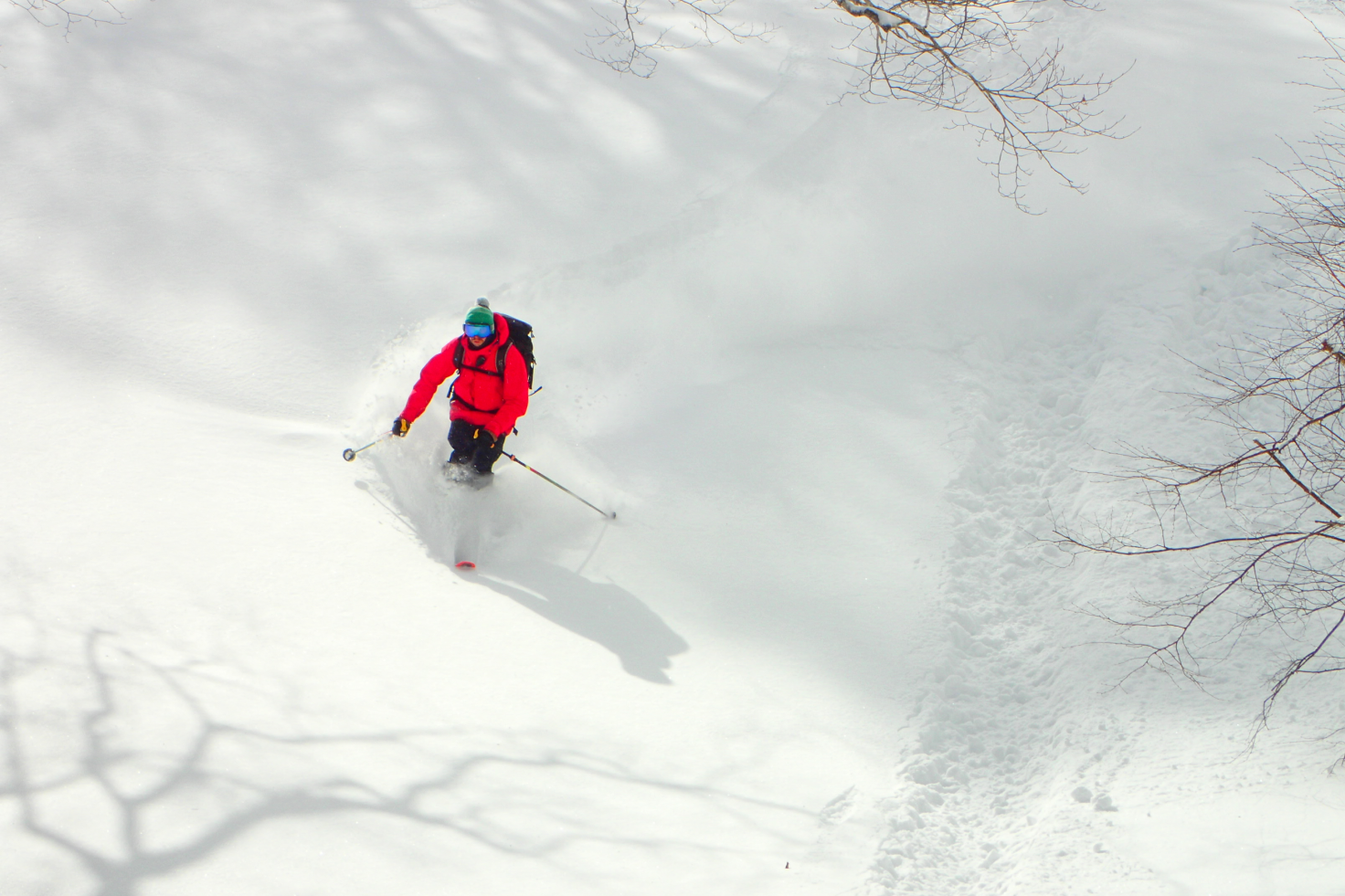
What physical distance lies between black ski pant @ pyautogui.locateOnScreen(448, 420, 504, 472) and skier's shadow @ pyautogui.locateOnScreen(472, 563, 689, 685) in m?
0.86

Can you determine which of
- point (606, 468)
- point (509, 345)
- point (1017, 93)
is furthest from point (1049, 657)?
point (1017, 93)

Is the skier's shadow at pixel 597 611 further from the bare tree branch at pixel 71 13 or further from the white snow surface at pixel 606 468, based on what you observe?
the bare tree branch at pixel 71 13

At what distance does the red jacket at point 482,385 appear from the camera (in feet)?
20.1

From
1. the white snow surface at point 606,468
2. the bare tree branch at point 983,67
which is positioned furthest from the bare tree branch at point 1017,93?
the white snow surface at point 606,468

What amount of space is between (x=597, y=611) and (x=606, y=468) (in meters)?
1.63

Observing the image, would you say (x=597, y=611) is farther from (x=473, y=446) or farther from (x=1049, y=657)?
(x=1049, y=657)

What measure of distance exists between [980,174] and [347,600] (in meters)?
8.44

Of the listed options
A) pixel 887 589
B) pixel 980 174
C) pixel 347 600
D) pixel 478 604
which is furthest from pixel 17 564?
pixel 980 174

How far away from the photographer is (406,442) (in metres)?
6.67

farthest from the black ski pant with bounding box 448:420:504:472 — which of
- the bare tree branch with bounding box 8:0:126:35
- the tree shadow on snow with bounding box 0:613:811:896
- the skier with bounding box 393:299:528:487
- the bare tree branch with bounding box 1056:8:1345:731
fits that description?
the bare tree branch with bounding box 8:0:126:35

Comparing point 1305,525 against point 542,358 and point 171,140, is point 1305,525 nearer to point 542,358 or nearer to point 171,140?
point 542,358

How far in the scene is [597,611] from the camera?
18.8 ft

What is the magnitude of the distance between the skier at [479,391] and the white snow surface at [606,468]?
408 millimetres

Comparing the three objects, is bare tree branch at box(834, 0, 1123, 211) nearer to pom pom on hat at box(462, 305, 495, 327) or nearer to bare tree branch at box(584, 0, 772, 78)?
bare tree branch at box(584, 0, 772, 78)
